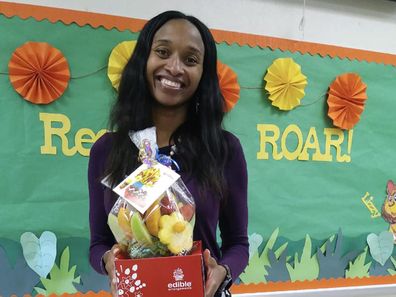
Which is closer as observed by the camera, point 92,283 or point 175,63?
point 175,63

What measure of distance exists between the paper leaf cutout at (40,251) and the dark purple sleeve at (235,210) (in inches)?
19.4

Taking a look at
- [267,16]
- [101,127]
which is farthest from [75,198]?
[267,16]

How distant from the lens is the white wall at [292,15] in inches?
41.7

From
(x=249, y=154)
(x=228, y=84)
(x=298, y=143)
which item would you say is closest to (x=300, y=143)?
(x=298, y=143)

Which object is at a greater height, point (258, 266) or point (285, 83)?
point (285, 83)

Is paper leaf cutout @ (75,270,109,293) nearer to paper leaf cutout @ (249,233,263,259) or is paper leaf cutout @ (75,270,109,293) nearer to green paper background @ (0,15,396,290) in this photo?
green paper background @ (0,15,396,290)

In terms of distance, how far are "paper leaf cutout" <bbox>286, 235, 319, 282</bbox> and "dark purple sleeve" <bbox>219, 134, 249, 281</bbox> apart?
0.55 meters

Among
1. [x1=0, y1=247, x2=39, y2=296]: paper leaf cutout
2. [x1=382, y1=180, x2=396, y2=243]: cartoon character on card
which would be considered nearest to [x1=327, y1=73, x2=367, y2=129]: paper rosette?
[x1=382, y1=180, x2=396, y2=243]: cartoon character on card

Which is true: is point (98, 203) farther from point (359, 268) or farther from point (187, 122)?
point (359, 268)

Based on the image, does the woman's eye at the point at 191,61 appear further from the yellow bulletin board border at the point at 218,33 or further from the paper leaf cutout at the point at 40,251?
the paper leaf cutout at the point at 40,251

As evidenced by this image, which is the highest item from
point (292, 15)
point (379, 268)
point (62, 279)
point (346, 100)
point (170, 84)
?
point (292, 15)

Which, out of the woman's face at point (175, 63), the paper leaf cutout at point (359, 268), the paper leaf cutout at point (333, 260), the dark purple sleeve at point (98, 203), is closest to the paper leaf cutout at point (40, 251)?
the dark purple sleeve at point (98, 203)

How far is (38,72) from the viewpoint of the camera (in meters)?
0.96

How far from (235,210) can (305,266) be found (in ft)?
2.08
